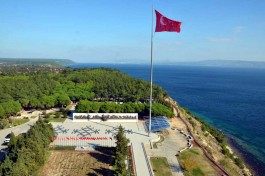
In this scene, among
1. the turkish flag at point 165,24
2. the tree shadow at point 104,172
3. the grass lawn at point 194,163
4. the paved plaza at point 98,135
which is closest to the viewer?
the tree shadow at point 104,172

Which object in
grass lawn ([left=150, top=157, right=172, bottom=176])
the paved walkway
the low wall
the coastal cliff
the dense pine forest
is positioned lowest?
the coastal cliff

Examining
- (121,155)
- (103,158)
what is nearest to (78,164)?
(103,158)

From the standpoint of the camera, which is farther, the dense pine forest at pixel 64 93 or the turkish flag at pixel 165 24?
the dense pine forest at pixel 64 93

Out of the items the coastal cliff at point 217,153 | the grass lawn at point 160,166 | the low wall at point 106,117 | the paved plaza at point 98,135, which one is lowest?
the coastal cliff at point 217,153

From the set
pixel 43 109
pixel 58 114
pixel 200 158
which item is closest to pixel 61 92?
pixel 43 109

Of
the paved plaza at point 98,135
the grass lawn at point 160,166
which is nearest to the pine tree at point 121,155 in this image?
the paved plaza at point 98,135

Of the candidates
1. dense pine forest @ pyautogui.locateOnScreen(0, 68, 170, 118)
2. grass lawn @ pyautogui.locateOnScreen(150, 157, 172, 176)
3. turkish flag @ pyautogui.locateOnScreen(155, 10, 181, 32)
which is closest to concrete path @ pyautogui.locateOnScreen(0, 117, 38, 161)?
dense pine forest @ pyautogui.locateOnScreen(0, 68, 170, 118)

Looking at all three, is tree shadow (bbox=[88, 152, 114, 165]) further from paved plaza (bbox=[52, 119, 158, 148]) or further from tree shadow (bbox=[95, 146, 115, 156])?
paved plaza (bbox=[52, 119, 158, 148])

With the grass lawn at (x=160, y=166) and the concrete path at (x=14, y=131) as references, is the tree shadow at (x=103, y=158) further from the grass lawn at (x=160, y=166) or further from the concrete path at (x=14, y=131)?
the concrete path at (x=14, y=131)
